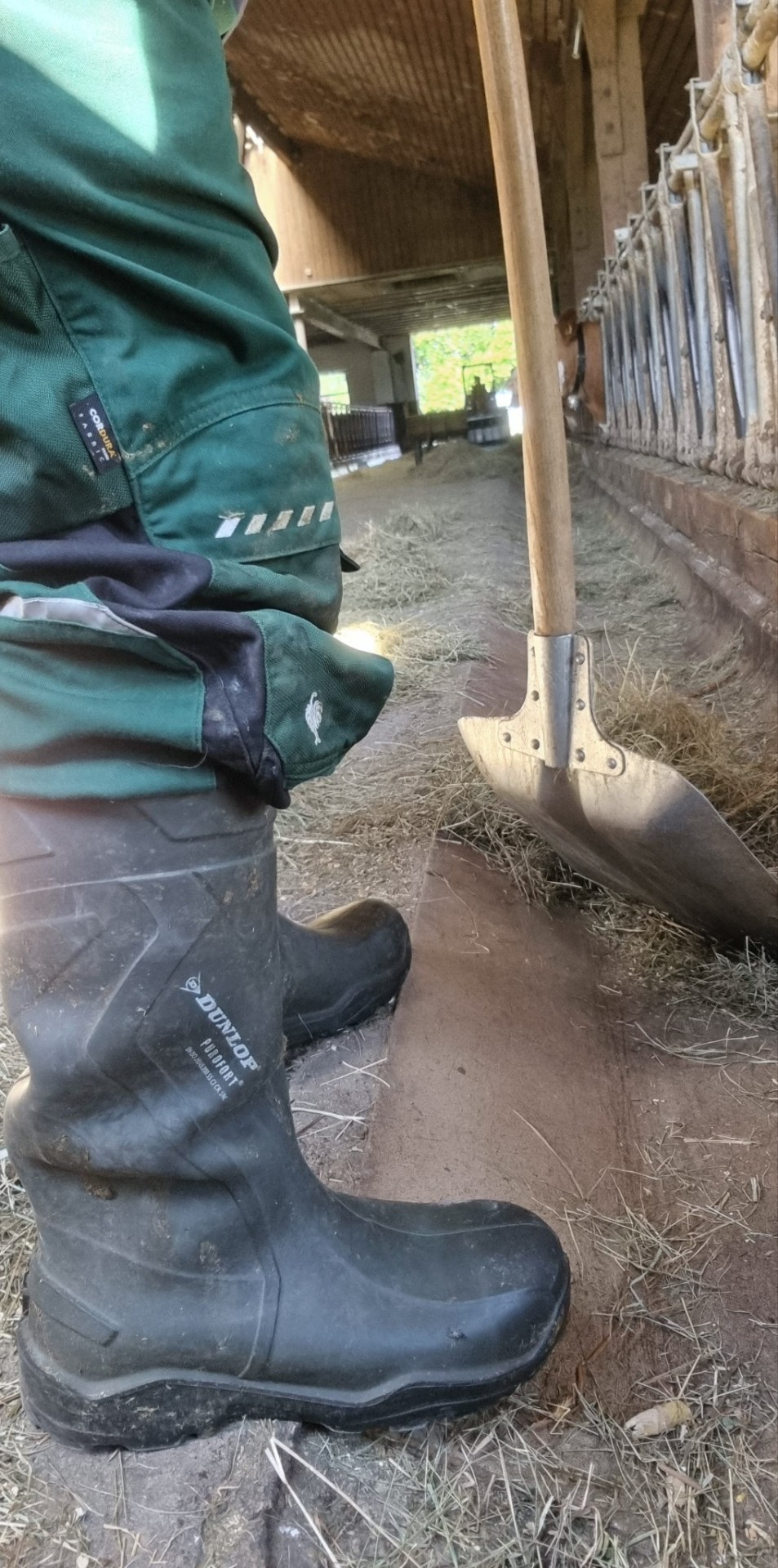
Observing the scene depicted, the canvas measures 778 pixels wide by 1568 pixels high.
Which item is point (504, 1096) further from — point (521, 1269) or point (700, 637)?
point (700, 637)

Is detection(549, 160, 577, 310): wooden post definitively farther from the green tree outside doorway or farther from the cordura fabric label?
the green tree outside doorway

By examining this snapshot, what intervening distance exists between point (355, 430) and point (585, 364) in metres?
9.29

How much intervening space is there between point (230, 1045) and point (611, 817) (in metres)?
0.84

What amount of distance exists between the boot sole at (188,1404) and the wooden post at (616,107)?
859cm

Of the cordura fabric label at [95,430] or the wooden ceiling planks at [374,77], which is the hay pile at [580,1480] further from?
the wooden ceiling planks at [374,77]

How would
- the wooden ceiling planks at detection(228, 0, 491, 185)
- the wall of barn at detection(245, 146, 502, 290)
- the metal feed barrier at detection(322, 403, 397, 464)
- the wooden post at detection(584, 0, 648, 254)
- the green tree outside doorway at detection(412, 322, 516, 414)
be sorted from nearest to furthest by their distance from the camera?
the wooden post at detection(584, 0, 648, 254), the wooden ceiling planks at detection(228, 0, 491, 185), the wall of barn at detection(245, 146, 502, 290), the metal feed barrier at detection(322, 403, 397, 464), the green tree outside doorway at detection(412, 322, 516, 414)

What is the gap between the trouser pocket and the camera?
0.77 meters

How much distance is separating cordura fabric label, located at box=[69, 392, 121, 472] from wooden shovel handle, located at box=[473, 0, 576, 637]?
84 cm

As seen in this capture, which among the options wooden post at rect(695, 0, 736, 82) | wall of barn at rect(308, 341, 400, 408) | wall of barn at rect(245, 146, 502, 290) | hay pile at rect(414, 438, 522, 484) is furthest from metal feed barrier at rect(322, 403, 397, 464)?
wooden post at rect(695, 0, 736, 82)

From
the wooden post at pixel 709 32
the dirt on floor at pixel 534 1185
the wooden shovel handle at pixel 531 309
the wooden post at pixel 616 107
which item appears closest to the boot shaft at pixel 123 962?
the dirt on floor at pixel 534 1185

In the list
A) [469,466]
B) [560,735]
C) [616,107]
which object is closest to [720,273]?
[560,735]

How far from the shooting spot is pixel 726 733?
2469mm

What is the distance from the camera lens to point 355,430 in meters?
17.9

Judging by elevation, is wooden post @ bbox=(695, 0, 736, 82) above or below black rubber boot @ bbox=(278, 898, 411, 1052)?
above
